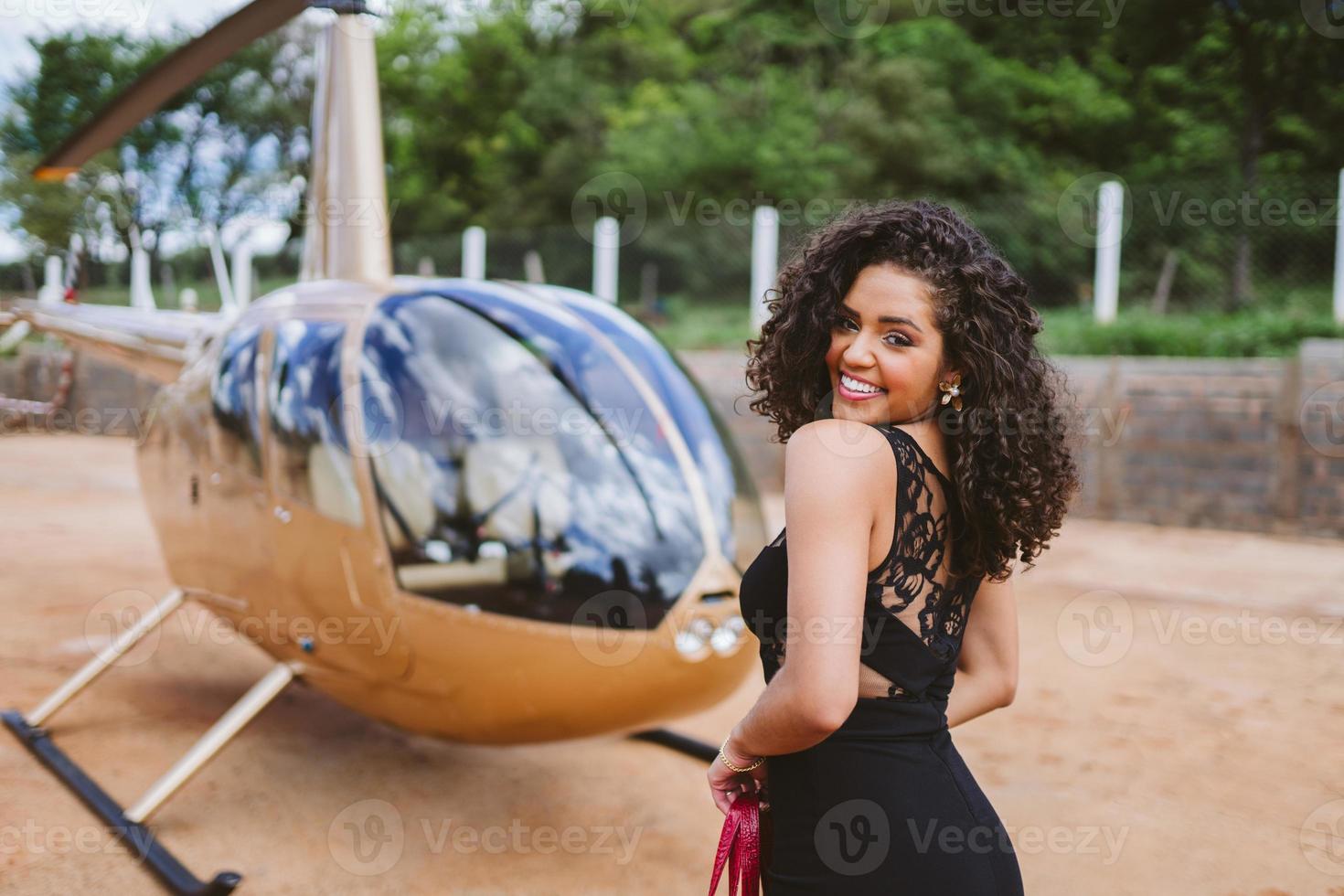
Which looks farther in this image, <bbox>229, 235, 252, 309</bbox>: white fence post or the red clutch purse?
<bbox>229, 235, 252, 309</bbox>: white fence post

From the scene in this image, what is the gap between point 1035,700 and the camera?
5.20m

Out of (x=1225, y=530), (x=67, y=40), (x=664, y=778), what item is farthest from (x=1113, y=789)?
(x=67, y=40)

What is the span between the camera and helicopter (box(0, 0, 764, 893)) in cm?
297

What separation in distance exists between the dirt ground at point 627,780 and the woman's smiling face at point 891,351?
2.05 m

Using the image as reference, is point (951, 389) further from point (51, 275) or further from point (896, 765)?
point (51, 275)

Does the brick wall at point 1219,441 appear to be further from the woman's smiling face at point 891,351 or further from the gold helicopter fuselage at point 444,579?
the woman's smiling face at point 891,351

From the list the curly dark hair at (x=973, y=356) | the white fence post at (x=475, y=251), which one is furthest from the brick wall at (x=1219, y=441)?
the white fence post at (x=475, y=251)

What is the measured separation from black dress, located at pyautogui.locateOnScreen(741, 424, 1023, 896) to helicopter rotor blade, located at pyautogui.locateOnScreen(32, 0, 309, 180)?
3.49m

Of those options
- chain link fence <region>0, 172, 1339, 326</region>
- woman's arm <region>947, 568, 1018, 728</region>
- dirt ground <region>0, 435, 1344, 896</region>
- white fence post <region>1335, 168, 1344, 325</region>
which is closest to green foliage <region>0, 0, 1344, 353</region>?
chain link fence <region>0, 172, 1339, 326</region>

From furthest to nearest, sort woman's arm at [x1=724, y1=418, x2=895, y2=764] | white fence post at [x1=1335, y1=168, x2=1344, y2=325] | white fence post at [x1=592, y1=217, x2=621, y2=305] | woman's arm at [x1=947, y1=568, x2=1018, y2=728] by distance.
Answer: white fence post at [x1=592, y1=217, x2=621, y2=305]
white fence post at [x1=1335, y1=168, x2=1344, y2=325]
woman's arm at [x1=947, y1=568, x2=1018, y2=728]
woman's arm at [x1=724, y1=418, x2=895, y2=764]

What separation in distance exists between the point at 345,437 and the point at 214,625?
399 cm

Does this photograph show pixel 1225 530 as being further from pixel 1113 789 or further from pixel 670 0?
pixel 670 0

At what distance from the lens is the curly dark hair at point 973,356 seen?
1.44m

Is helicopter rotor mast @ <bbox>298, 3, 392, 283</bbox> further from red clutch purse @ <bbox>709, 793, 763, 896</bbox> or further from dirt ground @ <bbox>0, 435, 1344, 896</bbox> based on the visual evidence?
red clutch purse @ <bbox>709, 793, 763, 896</bbox>
